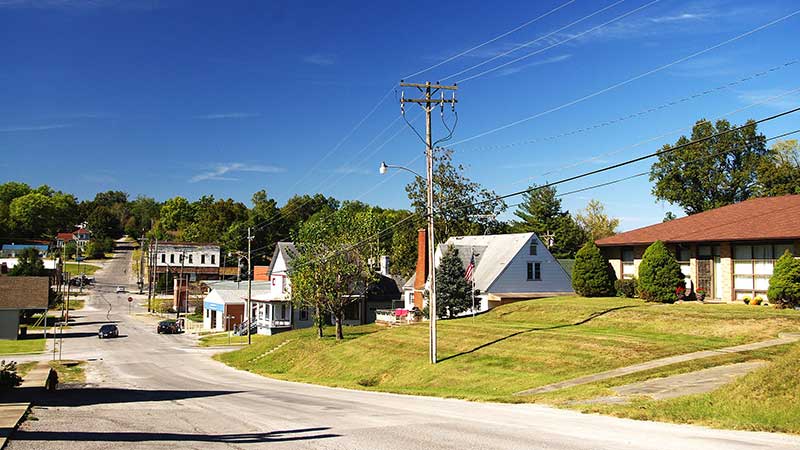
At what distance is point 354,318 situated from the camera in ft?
229

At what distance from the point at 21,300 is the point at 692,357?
6604cm

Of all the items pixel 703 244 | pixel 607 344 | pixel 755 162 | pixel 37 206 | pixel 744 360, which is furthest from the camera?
pixel 37 206

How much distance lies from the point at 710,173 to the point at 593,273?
131ft

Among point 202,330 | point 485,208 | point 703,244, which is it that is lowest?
point 202,330

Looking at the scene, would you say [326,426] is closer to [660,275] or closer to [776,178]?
[660,275]

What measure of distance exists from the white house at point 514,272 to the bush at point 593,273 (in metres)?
9.46

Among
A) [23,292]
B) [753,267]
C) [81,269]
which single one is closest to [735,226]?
[753,267]

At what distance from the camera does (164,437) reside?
47.7 feet

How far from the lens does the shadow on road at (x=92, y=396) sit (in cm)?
2195

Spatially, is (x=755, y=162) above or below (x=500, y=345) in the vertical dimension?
above

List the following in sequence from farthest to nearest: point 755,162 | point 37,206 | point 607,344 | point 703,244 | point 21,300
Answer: point 37,206
point 755,162
point 21,300
point 703,244
point 607,344

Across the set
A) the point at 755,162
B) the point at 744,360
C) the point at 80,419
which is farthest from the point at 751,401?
the point at 755,162

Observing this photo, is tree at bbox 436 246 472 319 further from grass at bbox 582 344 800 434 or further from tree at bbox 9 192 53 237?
tree at bbox 9 192 53 237

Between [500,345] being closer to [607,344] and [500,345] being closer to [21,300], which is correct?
[607,344]
